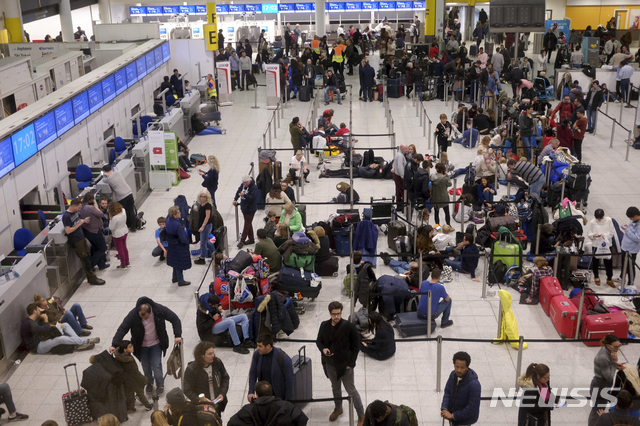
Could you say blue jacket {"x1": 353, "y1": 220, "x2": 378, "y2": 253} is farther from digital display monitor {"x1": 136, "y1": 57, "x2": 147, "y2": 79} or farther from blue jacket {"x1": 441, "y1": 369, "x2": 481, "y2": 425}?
digital display monitor {"x1": 136, "y1": 57, "x2": 147, "y2": 79}

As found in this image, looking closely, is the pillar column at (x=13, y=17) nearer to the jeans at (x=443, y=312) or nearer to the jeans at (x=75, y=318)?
the jeans at (x=75, y=318)

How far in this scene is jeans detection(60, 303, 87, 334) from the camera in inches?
378

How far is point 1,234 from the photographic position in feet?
39.4

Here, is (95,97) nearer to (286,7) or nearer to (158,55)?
(158,55)

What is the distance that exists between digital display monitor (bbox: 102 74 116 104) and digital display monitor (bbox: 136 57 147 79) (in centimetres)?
240

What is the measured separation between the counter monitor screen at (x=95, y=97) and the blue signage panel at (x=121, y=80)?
1352 mm

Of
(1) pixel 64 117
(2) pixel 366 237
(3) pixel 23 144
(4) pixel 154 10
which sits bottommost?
(2) pixel 366 237

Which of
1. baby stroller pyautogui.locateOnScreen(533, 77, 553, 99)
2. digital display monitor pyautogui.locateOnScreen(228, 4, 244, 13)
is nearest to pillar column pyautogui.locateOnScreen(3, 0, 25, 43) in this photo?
digital display monitor pyautogui.locateOnScreen(228, 4, 244, 13)

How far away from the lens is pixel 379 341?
884 cm

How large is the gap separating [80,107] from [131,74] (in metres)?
4.29

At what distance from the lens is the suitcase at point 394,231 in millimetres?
12341

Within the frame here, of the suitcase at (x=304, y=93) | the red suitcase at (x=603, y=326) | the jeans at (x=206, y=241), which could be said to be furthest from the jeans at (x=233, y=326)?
the suitcase at (x=304, y=93)

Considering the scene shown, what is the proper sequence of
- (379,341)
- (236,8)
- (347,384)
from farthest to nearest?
(236,8), (379,341), (347,384)

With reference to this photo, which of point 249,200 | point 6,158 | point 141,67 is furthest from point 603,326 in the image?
point 141,67
